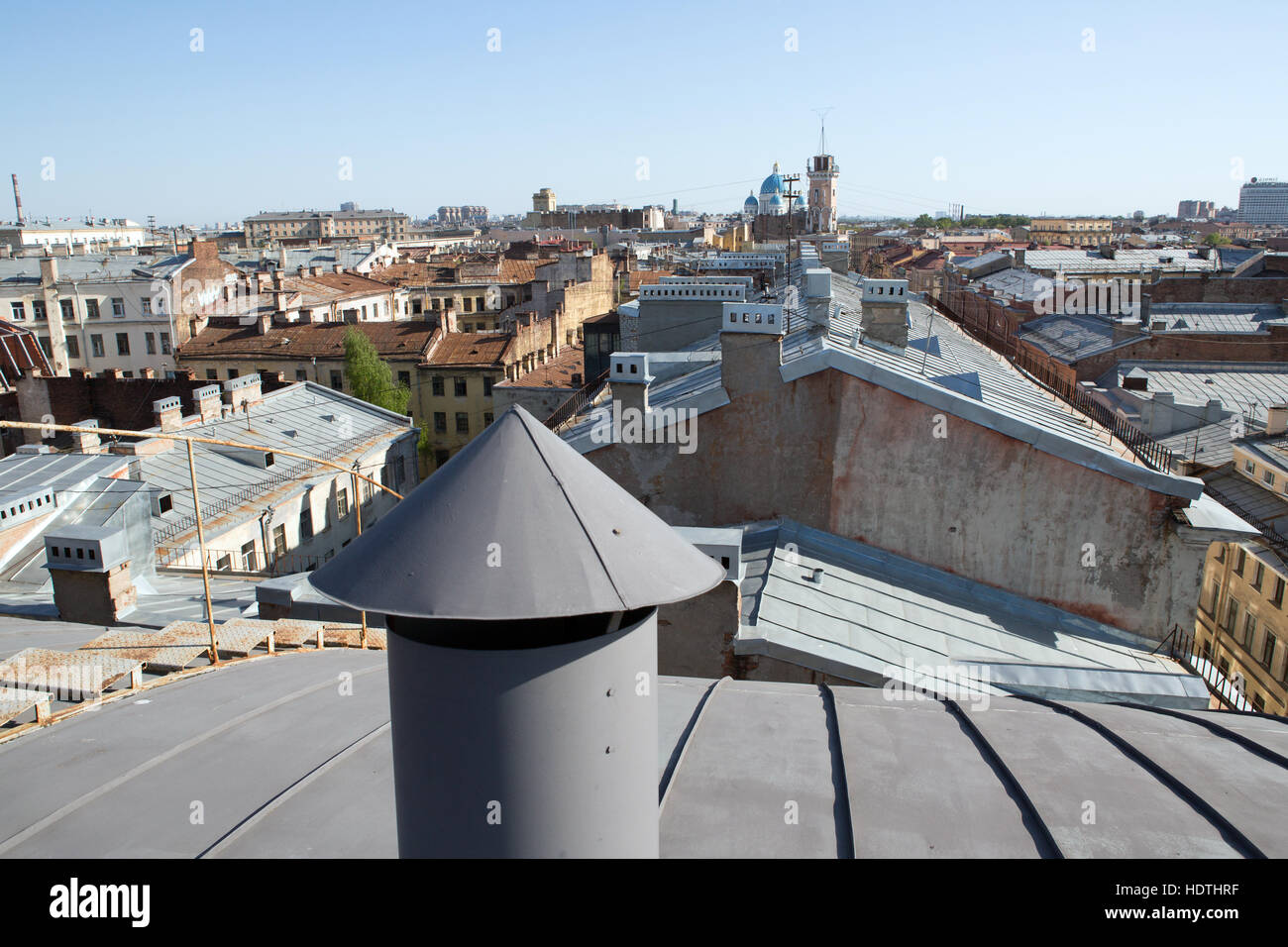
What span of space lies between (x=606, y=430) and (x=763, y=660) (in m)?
4.74

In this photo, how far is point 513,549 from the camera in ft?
8.20

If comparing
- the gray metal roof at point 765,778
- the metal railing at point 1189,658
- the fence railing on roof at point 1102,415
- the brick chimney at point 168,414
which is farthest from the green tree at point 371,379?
the gray metal roof at point 765,778

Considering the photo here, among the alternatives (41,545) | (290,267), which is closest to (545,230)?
(290,267)

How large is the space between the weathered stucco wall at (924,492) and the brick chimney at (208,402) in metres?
17.3

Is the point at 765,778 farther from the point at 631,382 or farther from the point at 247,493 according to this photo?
the point at 247,493

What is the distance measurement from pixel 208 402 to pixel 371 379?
9700 millimetres

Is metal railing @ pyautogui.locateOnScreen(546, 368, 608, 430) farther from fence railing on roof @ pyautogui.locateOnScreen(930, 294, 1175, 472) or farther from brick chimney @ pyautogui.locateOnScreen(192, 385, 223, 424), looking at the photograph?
brick chimney @ pyautogui.locateOnScreen(192, 385, 223, 424)

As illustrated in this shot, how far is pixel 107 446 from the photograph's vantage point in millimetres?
23469

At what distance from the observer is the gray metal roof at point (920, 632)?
8.38m

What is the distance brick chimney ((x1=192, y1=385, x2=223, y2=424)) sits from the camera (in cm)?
2567

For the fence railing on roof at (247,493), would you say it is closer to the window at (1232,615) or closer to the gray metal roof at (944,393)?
the gray metal roof at (944,393)

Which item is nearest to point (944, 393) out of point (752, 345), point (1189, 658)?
point (752, 345)

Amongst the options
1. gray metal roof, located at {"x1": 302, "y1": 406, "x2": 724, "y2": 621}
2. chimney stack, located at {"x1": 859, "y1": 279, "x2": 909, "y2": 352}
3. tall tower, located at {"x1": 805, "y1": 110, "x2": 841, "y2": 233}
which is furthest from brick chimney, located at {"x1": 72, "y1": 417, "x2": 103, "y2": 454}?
tall tower, located at {"x1": 805, "y1": 110, "x2": 841, "y2": 233}
